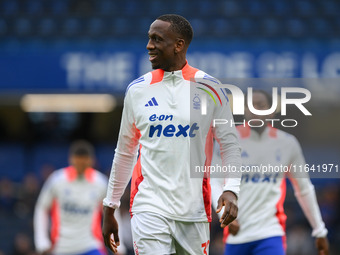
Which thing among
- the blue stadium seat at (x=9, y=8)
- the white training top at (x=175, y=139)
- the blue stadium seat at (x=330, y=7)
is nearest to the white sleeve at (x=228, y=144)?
the white training top at (x=175, y=139)

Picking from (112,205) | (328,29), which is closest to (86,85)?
(328,29)

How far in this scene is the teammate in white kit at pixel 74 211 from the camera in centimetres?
809

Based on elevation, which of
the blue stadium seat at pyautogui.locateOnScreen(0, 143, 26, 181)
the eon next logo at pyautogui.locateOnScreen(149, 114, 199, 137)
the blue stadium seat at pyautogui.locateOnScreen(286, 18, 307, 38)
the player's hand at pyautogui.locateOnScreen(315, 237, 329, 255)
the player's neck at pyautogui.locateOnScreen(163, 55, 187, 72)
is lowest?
the blue stadium seat at pyautogui.locateOnScreen(0, 143, 26, 181)

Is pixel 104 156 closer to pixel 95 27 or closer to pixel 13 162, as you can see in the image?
pixel 13 162

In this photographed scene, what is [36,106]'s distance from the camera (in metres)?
17.2

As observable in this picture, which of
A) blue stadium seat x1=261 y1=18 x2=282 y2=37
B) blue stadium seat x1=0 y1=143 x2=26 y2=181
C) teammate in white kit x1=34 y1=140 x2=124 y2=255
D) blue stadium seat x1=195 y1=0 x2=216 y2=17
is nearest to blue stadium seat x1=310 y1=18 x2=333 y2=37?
blue stadium seat x1=261 y1=18 x2=282 y2=37

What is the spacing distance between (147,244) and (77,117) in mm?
13668

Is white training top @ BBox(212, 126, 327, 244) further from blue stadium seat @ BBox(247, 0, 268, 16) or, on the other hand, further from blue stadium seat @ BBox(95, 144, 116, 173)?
blue stadium seat @ BBox(247, 0, 268, 16)

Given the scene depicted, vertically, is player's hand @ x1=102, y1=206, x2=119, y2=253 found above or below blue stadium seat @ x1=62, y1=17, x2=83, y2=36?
below

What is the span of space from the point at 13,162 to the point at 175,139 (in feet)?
42.5

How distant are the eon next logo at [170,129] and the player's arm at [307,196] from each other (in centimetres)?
207

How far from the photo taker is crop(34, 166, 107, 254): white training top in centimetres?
809

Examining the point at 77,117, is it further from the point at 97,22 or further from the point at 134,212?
the point at 134,212

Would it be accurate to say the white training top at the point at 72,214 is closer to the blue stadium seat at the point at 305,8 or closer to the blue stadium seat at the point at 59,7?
the blue stadium seat at the point at 59,7
